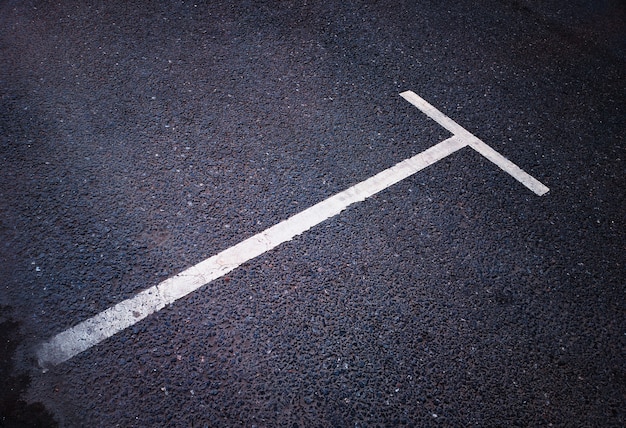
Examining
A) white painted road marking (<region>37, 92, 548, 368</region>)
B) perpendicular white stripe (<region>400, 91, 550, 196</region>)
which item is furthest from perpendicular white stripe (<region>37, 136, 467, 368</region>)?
perpendicular white stripe (<region>400, 91, 550, 196</region>)

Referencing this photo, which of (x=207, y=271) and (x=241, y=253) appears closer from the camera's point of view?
(x=207, y=271)

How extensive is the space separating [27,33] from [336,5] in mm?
3656

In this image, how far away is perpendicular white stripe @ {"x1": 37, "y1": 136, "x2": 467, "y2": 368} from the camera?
112 inches

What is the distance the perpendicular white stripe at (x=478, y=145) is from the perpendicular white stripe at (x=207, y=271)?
37cm

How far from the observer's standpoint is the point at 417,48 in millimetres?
5535

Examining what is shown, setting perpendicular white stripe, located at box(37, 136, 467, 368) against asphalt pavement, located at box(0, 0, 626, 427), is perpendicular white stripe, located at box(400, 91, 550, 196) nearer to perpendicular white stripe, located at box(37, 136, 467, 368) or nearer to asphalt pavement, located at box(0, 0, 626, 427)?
asphalt pavement, located at box(0, 0, 626, 427)

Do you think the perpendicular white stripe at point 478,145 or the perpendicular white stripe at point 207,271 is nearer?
the perpendicular white stripe at point 207,271

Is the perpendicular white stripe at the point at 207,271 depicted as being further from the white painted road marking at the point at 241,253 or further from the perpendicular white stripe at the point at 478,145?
the perpendicular white stripe at the point at 478,145

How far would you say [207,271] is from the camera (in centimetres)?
326

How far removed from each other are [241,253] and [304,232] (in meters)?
0.51

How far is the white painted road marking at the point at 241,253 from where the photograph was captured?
2.86m

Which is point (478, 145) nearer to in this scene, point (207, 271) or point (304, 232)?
point (304, 232)

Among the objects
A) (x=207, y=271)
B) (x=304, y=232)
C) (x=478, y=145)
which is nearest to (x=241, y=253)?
(x=207, y=271)

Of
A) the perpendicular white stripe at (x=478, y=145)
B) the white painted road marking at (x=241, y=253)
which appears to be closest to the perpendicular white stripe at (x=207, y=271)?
the white painted road marking at (x=241, y=253)
